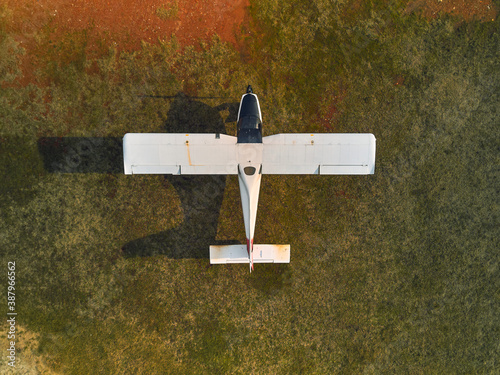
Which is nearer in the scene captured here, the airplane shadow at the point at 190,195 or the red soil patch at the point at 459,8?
the airplane shadow at the point at 190,195

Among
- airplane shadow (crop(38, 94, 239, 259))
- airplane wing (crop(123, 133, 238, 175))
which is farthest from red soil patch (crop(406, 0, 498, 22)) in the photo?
airplane wing (crop(123, 133, 238, 175))

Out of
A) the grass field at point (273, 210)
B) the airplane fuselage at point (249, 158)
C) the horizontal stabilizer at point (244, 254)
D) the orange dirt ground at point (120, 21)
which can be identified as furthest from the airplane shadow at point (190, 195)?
the orange dirt ground at point (120, 21)

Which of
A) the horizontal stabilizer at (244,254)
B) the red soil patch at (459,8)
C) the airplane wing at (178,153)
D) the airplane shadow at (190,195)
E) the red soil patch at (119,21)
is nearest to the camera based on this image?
the airplane wing at (178,153)

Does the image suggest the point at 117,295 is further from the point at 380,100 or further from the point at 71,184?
the point at 380,100

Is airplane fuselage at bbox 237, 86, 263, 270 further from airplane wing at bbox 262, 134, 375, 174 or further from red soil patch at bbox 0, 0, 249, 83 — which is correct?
red soil patch at bbox 0, 0, 249, 83

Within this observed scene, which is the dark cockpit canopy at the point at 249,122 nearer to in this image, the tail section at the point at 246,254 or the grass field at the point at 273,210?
the grass field at the point at 273,210

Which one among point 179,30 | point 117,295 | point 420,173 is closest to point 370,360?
point 420,173

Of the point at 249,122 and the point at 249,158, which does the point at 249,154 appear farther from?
the point at 249,122
